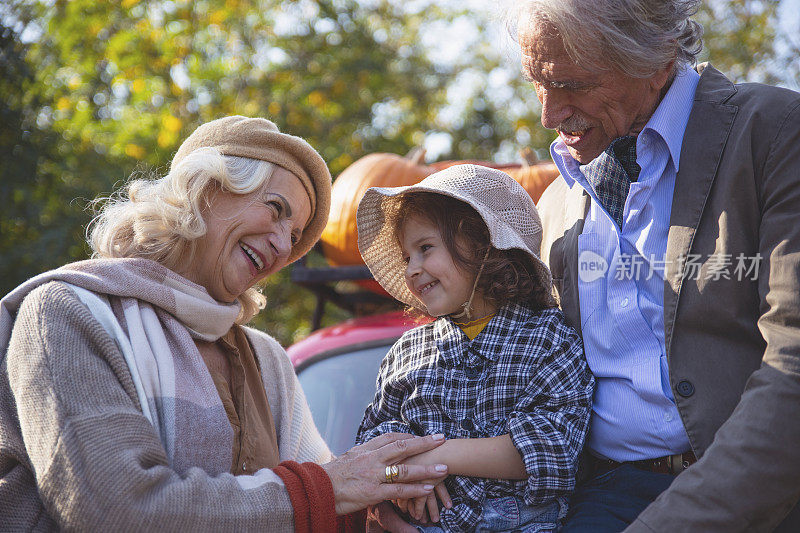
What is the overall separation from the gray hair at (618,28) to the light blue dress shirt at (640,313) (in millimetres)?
141

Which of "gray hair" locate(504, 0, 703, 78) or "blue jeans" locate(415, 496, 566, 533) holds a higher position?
"gray hair" locate(504, 0, 703, 78)

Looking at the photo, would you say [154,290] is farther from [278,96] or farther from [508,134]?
[508,134]

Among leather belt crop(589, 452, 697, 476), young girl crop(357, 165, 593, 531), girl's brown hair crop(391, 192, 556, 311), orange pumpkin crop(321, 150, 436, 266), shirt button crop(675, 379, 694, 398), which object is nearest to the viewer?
shirt button crop(675, 379, 694, 398)

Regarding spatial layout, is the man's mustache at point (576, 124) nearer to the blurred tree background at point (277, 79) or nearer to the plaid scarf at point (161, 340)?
the plaid scarf at point (161, 340)

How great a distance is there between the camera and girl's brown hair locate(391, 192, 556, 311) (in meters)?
2.72

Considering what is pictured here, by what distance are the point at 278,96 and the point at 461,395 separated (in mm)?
8024

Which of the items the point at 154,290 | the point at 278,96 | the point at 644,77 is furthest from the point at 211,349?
the point at 278,96

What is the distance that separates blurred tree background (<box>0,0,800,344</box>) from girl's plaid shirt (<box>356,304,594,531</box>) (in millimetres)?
5112

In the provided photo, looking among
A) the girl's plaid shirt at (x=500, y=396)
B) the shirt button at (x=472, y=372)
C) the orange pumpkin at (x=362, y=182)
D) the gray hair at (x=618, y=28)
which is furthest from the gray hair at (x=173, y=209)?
the orange pumpkin at (x=362, y=182)

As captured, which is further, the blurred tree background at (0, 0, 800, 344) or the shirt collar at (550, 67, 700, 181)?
the blurred tree background at (0, 0, 800, 344)

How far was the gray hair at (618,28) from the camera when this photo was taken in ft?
7.84

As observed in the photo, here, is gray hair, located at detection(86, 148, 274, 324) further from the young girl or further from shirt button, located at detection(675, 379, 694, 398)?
shirt button, located at detection(675, 379, 694, 398)

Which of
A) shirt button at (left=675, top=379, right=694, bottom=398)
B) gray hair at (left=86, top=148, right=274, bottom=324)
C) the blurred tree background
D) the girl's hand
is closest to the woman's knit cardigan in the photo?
the girl's hand

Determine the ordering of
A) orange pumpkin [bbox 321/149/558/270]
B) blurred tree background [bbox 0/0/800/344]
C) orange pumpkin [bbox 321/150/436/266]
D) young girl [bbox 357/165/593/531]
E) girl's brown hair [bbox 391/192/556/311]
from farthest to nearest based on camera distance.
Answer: blurred tree background [bbox 0/0/800/344]
orange pumpkin [bbox 321/150/436/266]
orange pumpkin [bbox 321/149/558/270]
girl's brown hair [bbox 391/192/556/311]
young girl [bbox 357/165/593/531]
